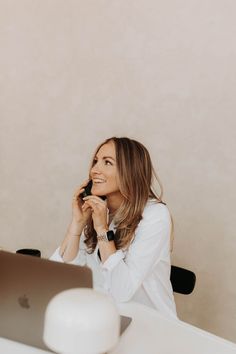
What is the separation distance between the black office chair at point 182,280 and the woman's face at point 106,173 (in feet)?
1.42

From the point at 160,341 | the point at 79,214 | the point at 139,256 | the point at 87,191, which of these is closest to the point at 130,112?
the point at 87,191

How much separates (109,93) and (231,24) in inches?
32.5

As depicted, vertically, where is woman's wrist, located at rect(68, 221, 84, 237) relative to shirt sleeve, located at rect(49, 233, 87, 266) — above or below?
above

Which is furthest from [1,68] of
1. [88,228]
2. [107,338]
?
[107,338]

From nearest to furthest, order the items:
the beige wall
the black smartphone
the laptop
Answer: the laptop < the black smartphone < the beige wall

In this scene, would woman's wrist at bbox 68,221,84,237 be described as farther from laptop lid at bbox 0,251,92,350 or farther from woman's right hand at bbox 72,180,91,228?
laptop lid at bbox 0,251,92,350

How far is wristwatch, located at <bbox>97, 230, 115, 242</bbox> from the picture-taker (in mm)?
1923

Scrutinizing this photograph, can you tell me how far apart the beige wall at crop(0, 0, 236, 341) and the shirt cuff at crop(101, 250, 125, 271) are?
3.26 feet

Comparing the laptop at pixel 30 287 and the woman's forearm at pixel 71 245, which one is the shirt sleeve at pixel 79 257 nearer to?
the woman's forearm at pixel 71 245

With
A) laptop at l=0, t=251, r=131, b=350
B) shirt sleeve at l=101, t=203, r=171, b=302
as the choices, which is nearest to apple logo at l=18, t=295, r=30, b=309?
laptop at l=0, t=251, r=131, b=350

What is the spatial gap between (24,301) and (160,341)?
0.41 m

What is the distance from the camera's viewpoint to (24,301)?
1.16 m

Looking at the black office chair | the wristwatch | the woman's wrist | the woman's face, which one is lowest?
the black office chair

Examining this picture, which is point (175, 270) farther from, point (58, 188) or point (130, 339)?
point (58, 188)
